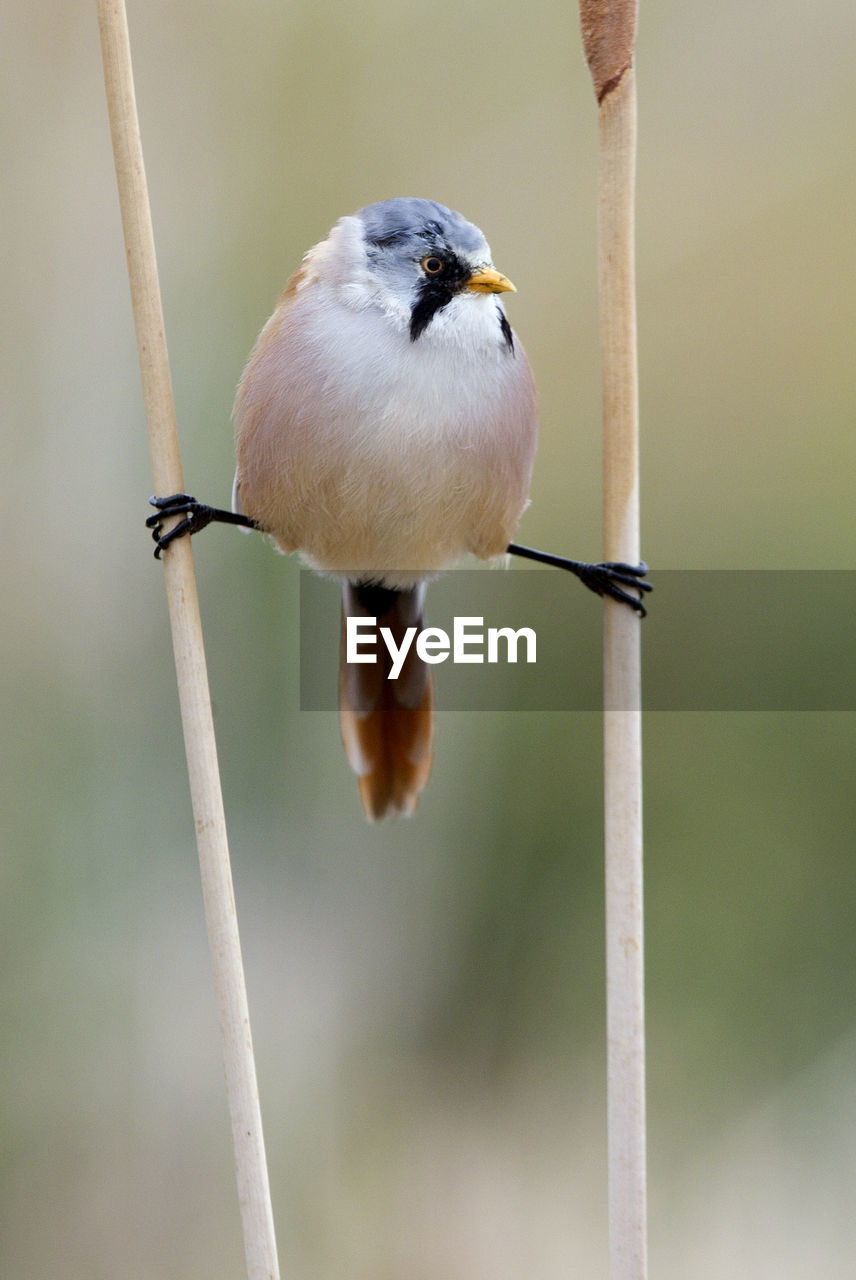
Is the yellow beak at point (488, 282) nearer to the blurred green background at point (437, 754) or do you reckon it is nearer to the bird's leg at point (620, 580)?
the bird's leg at point (620, 580)

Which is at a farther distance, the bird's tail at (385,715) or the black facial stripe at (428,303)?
the bird's tail at (385,715)

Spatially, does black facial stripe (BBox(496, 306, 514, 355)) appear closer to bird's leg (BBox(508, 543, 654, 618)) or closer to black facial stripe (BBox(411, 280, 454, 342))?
black facial stripe (BBox(411, 280, 454, 342))

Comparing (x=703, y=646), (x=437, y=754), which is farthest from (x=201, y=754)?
(x=703, y=646)

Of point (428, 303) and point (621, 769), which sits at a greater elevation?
point (428, 303)

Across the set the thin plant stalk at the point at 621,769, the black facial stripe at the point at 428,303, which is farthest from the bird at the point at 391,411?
the thin plant stalk at the point at 621,769

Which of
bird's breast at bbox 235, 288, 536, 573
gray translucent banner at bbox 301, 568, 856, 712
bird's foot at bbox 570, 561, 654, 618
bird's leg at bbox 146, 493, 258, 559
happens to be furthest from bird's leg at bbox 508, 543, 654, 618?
gray translucent banner at bbox 301, 568, 856, 712
